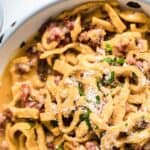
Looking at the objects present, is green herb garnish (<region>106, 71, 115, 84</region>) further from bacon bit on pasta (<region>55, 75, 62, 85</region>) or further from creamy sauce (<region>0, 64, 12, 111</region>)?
creamy sauce (<region>0, 64, 12, 111</region>)

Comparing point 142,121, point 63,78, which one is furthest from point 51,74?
point 142,121

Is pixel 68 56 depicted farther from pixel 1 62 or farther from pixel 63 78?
pixel 1 62

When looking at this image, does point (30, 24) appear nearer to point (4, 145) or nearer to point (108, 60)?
point (108, 60)

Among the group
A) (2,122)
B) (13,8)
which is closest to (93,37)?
(2,122)

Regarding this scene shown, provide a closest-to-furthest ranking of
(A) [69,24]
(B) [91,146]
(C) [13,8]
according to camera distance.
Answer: (B) [91,146] → (A) [69,24] → (C) [13,8]

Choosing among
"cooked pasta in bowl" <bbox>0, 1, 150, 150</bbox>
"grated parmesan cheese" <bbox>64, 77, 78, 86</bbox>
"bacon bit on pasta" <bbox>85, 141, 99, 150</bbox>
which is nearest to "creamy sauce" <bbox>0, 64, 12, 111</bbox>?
"cooked pasta in bowl" <bbox>0, 1, 150, 150</bbox>

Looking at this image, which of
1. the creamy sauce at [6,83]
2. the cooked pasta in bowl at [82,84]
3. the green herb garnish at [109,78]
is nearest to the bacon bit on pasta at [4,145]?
the cooked pasta in bowl at [82,84]
